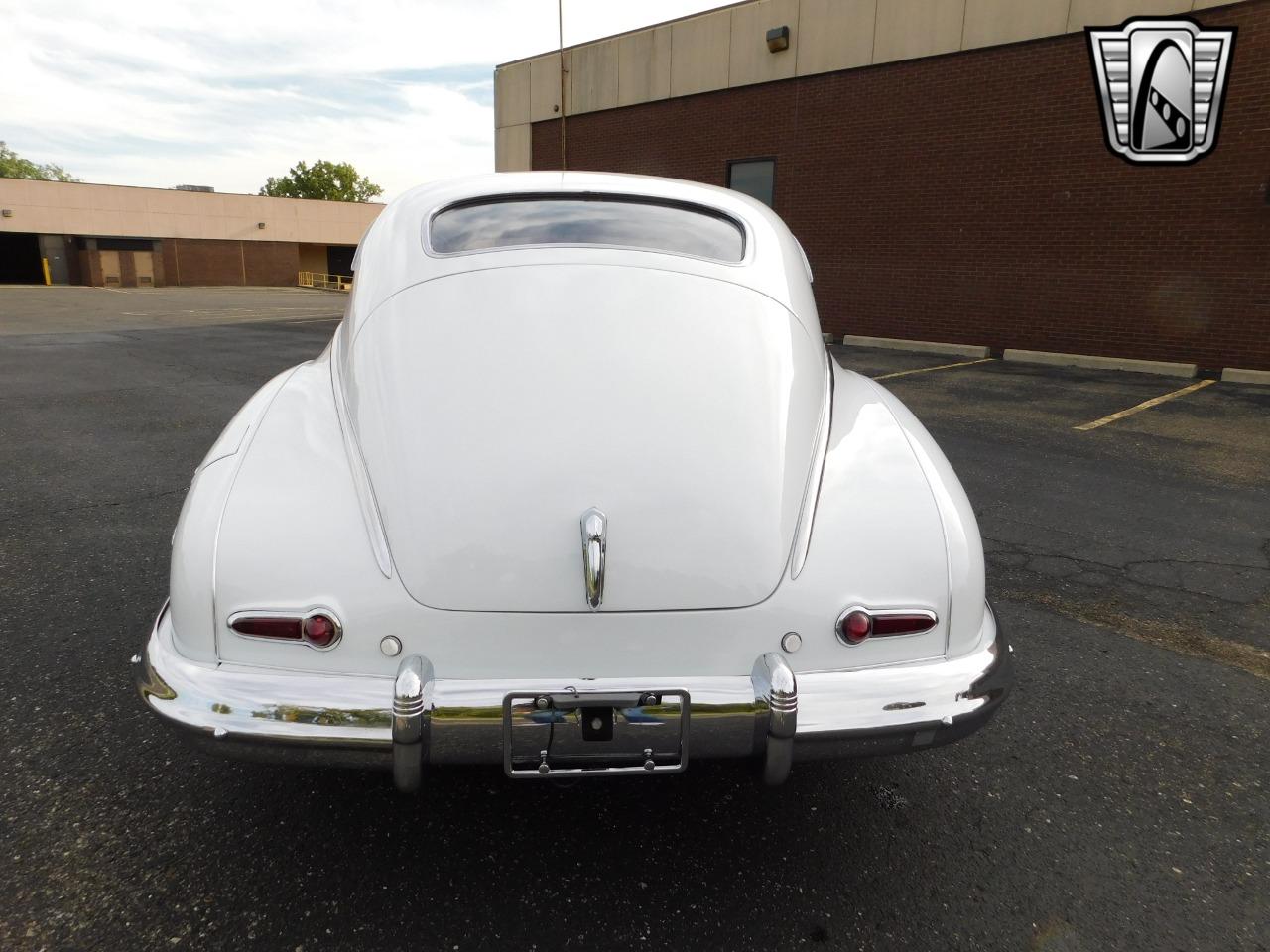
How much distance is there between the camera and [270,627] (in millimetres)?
1827

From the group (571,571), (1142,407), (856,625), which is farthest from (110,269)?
(856,625)

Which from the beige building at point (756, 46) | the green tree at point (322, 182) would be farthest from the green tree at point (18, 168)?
the beige building at point (756, 46)

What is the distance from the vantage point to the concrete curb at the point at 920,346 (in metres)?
12.9

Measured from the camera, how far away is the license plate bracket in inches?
68.8

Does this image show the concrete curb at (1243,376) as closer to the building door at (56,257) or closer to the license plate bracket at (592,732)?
the license plate bracket at (592,732)

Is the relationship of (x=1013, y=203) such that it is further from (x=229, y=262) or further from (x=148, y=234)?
(x=148, y=234)

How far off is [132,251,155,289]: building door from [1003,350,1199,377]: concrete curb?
42289mm

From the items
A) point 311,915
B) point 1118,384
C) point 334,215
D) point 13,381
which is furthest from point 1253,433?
point 334,215

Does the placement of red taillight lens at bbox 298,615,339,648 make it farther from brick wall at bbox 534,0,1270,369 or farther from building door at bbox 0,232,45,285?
building door at bbox 0,232,45,285

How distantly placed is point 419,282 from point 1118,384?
397 inches

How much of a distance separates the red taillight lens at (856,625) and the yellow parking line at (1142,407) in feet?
21.3

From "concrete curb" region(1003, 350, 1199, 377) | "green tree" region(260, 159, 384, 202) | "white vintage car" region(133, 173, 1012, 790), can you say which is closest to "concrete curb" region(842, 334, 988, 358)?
"concrete curb" region(1003, 350, 1199, 377)

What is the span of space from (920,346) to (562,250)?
1231 centimetres

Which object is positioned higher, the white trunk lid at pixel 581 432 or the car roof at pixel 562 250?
the car roof at pixel 562 250
